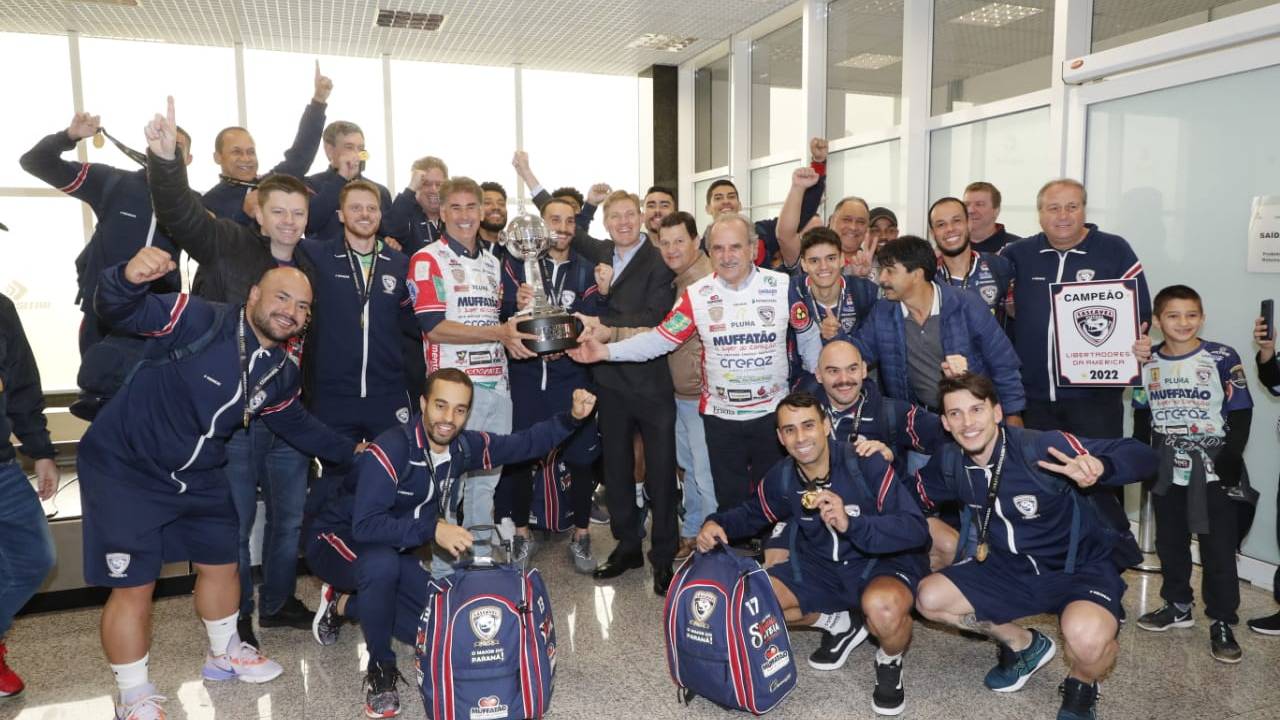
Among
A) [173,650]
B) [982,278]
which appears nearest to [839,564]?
[982,278]

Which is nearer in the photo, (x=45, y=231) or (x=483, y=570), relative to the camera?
(x=483, y=570)

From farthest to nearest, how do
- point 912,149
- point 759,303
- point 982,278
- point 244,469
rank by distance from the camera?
1. point 912,149
2. point 982,278
3. point 759,303
4. point 244,469

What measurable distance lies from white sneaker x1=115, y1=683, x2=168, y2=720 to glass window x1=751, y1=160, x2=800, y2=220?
6339 mm

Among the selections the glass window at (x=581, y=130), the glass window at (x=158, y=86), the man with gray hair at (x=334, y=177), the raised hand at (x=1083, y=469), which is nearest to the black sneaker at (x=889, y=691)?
the raised hand at (x=1083, y=469)

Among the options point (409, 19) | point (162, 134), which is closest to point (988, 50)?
point (162, 134)

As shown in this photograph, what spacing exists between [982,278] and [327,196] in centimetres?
313

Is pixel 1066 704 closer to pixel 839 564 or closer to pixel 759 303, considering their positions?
pixel 839 564

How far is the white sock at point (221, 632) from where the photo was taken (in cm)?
283

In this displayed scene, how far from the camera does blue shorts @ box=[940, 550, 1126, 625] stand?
2.54 m

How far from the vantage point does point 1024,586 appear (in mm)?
2660

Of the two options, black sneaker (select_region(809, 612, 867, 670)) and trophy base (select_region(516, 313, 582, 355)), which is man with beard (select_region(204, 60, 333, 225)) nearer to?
trophy base (select_region(516, 313, 582, 355))

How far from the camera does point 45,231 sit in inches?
314

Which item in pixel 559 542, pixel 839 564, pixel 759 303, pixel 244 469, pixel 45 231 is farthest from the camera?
pixel 45 231

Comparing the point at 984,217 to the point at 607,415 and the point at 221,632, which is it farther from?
the point at 221,632
